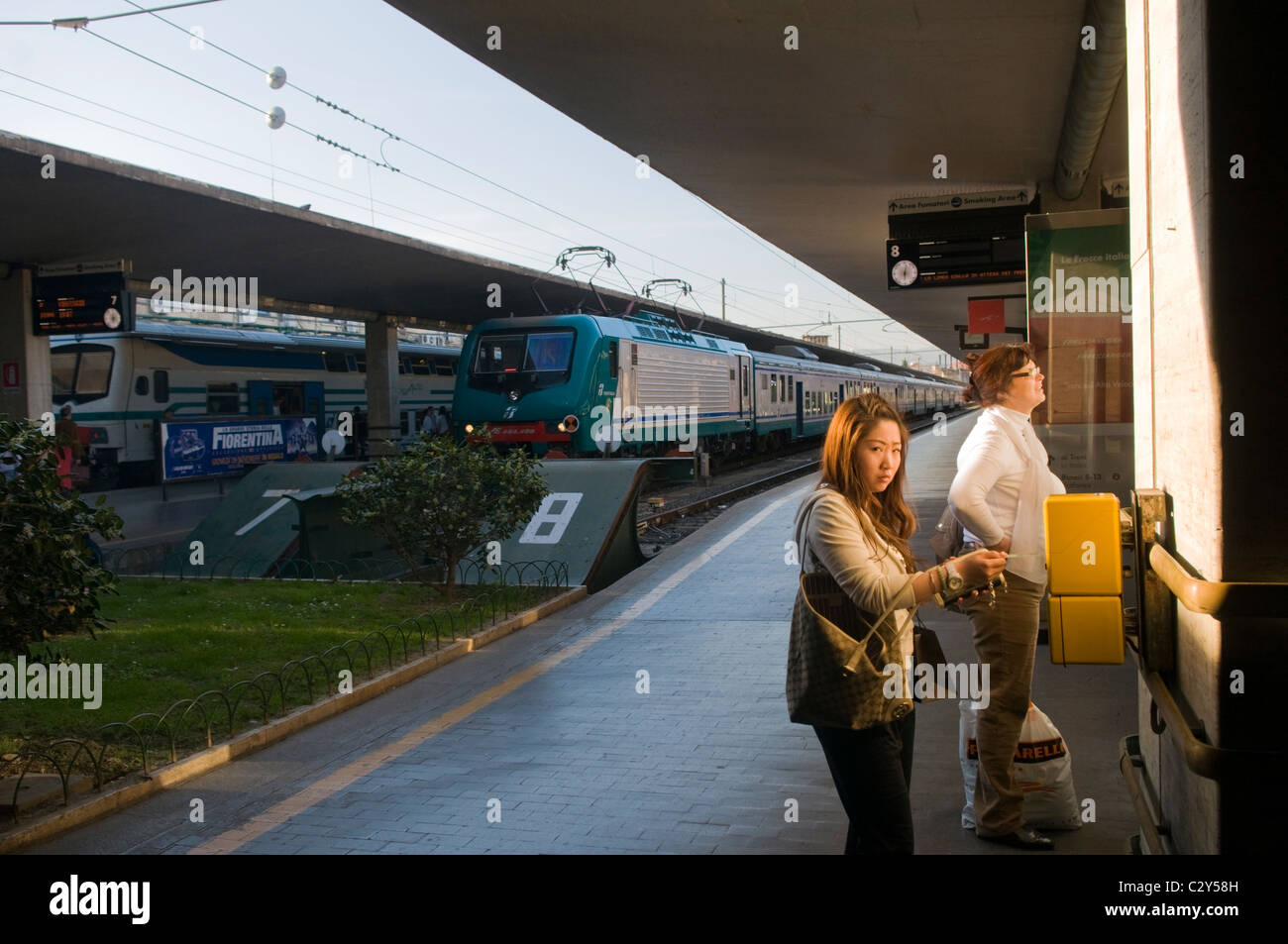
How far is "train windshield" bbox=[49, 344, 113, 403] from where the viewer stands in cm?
2367

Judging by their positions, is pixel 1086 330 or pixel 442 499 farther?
pixel 442 499

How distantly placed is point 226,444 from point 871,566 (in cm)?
2180

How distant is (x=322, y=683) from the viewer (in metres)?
7.09

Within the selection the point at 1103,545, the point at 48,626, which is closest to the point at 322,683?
the point at 48,626

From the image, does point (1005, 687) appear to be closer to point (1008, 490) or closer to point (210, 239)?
point (1008, 490)

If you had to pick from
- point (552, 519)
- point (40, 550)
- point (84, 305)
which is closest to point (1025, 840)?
point (40, 550)

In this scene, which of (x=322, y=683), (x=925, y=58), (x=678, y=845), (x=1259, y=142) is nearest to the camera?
(x=1259, y=142)

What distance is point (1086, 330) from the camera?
293 inches

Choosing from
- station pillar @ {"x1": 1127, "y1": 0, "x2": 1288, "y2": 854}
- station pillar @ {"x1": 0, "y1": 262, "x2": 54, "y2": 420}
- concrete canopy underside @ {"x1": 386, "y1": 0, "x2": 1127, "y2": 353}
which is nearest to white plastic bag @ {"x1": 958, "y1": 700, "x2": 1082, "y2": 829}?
station pillar @ {"x1": 1127, "y1": 0, "x2": 1288, "y2": 854}

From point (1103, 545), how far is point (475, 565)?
8.64 meters

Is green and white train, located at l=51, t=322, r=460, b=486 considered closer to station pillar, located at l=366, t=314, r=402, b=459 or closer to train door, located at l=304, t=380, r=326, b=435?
train door, located at l=304, t=380, r=326, b=435

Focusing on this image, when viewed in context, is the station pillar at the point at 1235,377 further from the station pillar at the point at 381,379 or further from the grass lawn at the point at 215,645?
the station pillar at the point at 381,379

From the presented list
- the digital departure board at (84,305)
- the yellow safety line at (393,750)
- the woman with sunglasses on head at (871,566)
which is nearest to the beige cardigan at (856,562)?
the woman with sunglasses on head at (871,566)
